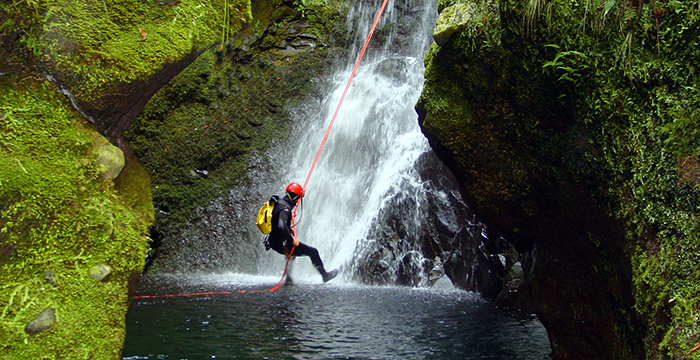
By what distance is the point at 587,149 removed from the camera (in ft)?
12.5

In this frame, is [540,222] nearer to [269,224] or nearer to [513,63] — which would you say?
[513,63]

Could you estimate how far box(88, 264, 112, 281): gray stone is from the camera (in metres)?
3.31

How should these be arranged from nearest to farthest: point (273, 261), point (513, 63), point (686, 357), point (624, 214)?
point (686, 357) < point (624, 214) < point (513, 63) < point (273, 261)

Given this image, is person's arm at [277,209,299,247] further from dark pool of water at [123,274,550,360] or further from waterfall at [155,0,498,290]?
waterfall at [155,0,498,290]

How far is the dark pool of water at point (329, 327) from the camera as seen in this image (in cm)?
559

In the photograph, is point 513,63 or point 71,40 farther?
point 513,63

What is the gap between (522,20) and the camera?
4129 mm

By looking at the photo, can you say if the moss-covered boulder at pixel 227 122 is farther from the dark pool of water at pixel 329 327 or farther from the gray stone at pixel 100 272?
the gray stone at pixel 100 272

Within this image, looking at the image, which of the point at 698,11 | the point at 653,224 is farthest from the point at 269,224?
the point at 698,11


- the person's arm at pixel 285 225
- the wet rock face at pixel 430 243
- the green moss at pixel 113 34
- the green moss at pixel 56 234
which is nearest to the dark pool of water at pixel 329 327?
the wet rock face at pixel 430 243

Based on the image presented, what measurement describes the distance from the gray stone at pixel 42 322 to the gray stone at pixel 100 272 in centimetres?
34

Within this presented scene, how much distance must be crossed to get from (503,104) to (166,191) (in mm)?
10579

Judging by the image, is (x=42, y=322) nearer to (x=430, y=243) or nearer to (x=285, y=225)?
(x=285, y=225)

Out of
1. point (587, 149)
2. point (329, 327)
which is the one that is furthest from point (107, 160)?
point (329, 327)
